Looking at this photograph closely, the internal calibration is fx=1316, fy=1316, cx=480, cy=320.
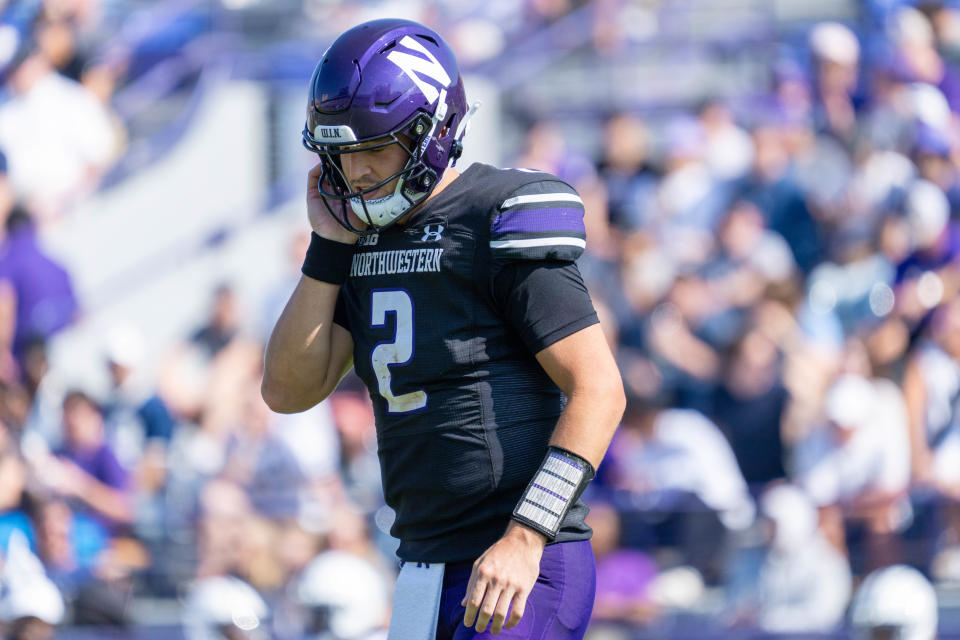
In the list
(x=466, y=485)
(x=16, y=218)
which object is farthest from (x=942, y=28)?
(x=466, y=485)

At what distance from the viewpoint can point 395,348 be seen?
2.91m

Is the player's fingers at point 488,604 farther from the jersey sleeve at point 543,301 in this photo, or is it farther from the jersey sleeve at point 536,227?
the jersey sleeve at point 536,227

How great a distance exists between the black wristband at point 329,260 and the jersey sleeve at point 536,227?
42 cm

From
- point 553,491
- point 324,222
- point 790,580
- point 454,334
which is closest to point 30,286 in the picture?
point 790,580

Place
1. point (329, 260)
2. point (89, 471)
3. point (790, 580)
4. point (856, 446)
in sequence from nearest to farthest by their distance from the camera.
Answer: point (329, 260), point (790, 580), point (856, 446), point (89, 471)

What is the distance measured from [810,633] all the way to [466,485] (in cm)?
375

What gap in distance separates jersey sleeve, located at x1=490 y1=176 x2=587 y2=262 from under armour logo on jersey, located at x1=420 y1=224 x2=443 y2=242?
0.14 meters

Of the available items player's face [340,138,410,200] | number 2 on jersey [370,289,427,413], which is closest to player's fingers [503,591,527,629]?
number 2 on jersey [370,289,427,413]

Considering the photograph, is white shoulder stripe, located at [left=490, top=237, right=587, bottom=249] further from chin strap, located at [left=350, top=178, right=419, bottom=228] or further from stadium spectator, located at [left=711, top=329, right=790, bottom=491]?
stadium spectator, located at [left=711, top=329, right=790, bottom=491]

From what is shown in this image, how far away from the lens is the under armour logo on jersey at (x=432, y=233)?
9.55 ft

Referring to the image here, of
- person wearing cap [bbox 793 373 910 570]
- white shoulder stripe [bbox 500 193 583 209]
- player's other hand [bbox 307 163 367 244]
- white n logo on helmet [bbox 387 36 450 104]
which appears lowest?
person wearing cap [bbox 793 373 910 570]

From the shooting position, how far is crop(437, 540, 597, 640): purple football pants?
278 cm

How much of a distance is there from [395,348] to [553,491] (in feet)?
1.66

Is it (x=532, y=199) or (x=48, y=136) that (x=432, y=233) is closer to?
(x=532, y=199)
